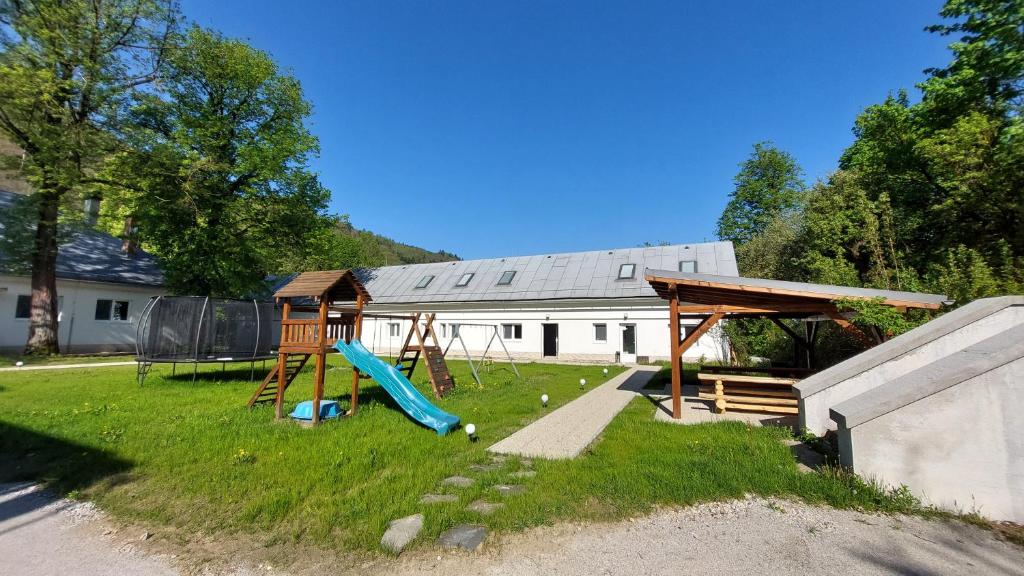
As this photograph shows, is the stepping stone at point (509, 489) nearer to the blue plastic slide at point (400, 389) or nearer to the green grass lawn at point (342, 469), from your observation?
the green grass lawn at point (342, 469)

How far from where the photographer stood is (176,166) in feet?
58.8

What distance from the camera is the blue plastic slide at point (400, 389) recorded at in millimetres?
7156

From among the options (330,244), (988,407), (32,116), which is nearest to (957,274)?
(988,407)

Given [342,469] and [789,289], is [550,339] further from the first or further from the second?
[342,469]

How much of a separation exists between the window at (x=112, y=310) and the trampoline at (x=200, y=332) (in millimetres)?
11837

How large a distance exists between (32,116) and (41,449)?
58.8 feet

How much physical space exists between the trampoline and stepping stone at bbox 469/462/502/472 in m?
10.4

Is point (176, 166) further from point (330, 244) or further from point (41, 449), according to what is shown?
point (41, 449)

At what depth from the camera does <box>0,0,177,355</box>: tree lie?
1582cm

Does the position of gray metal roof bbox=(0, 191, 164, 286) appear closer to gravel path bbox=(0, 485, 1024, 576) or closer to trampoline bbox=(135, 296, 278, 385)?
trampoline bbox=(135, 296, 278, 385)

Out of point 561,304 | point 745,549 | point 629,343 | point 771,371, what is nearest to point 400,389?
point 745,549

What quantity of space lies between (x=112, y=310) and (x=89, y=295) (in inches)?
51.3

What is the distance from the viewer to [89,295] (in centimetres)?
2061

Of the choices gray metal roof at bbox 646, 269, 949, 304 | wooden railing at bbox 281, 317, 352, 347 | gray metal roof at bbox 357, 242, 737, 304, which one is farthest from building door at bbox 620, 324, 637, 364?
wooden railing at bbox 281, 317, 352, 347
